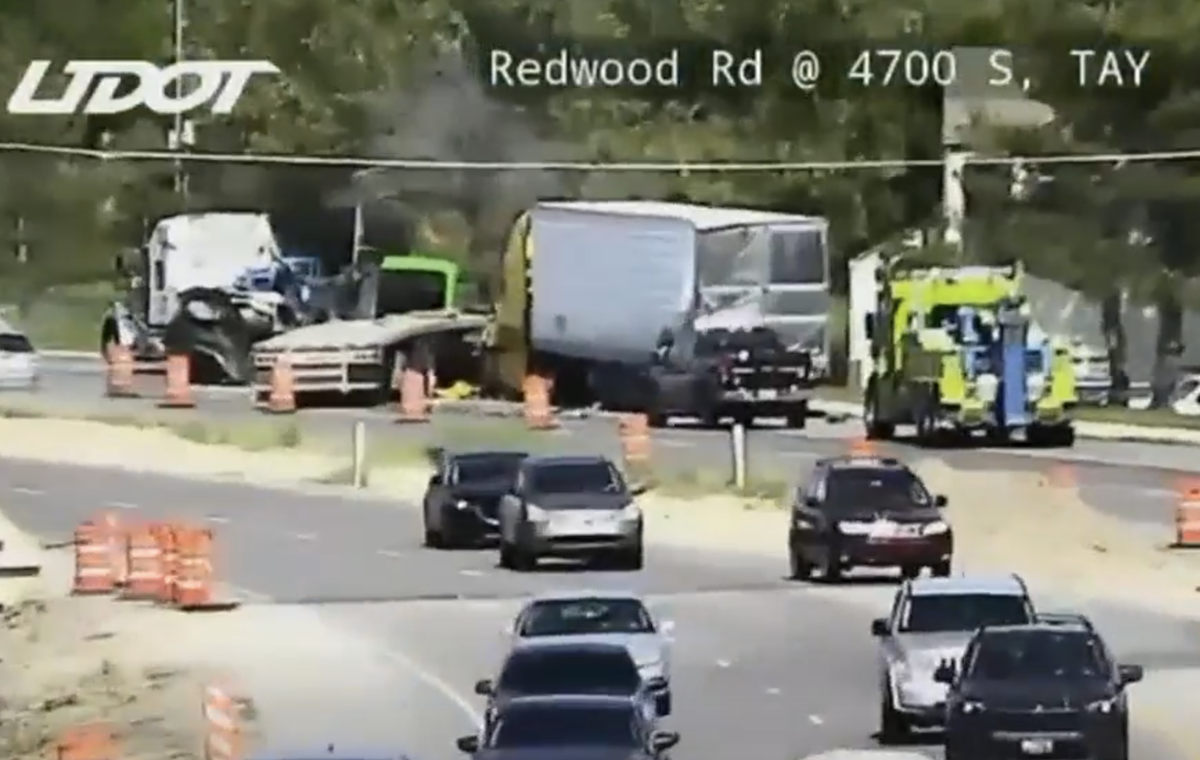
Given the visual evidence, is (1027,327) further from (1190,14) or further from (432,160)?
(432,160)

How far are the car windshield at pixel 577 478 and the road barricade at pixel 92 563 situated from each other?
2.84 meters

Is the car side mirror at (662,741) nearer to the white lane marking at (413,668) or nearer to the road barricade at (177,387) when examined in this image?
the white lane marking at (413,668)

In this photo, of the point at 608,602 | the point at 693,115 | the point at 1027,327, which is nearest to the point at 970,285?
the point at 1027,327

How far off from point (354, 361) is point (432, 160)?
4.84 ft

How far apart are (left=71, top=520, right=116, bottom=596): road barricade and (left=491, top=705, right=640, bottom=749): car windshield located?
456 centimetres

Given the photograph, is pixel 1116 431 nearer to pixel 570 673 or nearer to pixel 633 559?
pixel 633 559

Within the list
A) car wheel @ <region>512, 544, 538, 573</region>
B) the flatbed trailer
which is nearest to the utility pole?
the flatbed trailer

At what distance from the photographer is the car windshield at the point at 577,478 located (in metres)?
25.4

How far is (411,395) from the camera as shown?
26.2 meters

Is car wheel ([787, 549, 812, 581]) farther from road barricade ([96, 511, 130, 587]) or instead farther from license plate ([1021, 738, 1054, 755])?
road barricade ([96, 511, 130, 587])

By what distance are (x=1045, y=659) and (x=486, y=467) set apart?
4.85 metres

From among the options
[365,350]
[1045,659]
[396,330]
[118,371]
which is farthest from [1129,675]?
[118,371]

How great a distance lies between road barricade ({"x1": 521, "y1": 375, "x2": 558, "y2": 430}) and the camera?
1023 inches

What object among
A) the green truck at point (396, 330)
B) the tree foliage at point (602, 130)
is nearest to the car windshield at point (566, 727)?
the green truck at point (396, 330)
